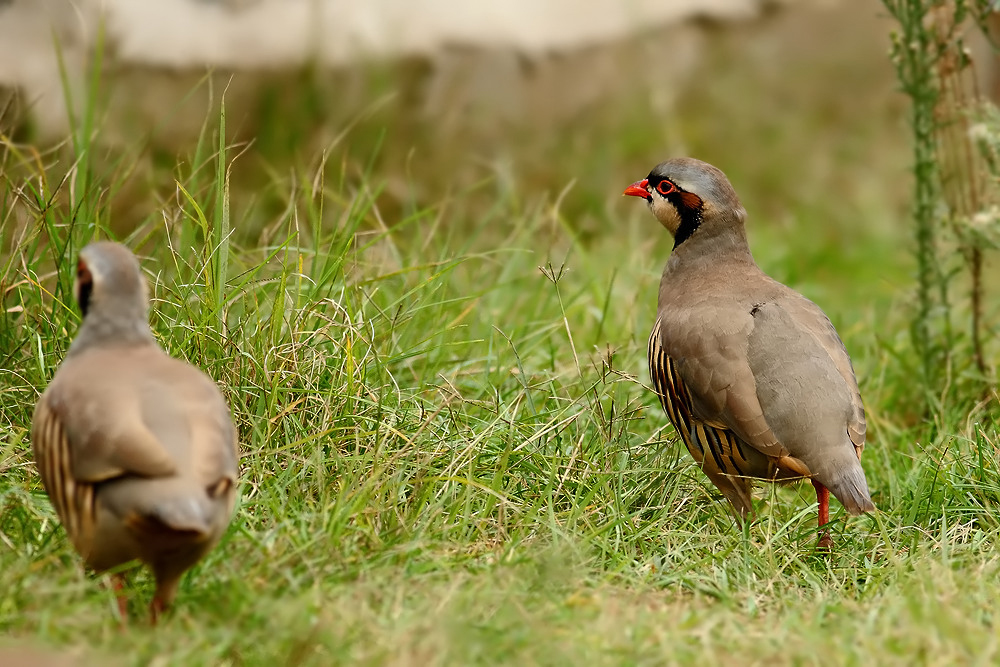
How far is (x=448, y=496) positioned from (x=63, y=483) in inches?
45.9

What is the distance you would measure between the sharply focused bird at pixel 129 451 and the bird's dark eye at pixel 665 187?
2128 millimetres

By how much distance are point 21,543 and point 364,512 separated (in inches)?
35.5

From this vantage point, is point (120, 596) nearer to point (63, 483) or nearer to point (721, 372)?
point (63, 483)

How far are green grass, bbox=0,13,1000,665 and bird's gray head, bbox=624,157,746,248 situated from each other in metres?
0.56

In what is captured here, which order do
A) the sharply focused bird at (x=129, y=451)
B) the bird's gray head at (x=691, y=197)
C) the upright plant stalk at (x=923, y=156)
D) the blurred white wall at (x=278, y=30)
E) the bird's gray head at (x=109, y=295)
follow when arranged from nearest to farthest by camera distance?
the sharply focused bird at (x=129, y=451)
the bird's gray head at (x=109, y=295)
the bird's gray head at (x=691, y=197)
the upright plant stalk at (x=923, y=156)
the blurred white wall at (x=278, y=30)

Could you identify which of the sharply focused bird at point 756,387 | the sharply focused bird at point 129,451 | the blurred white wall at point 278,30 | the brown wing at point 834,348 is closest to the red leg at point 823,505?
the sharply focused bird at point 756,387

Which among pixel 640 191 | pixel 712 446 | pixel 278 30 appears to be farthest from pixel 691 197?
pixel 278 30

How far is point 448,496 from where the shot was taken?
366 centimetres

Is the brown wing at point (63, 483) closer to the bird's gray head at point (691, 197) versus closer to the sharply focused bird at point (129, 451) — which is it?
the sharply focused bird at point (129, 451)

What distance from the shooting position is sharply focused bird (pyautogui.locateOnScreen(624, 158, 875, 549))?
3.85 metres

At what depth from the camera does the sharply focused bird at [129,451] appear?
9.02 feet

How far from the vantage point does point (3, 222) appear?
162 inches

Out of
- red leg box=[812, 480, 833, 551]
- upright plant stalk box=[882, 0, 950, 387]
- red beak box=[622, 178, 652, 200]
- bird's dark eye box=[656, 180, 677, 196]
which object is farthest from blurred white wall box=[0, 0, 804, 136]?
red leg box=[812, 480, 833, 551]

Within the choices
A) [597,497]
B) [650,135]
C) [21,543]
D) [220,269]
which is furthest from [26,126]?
[650,135]
